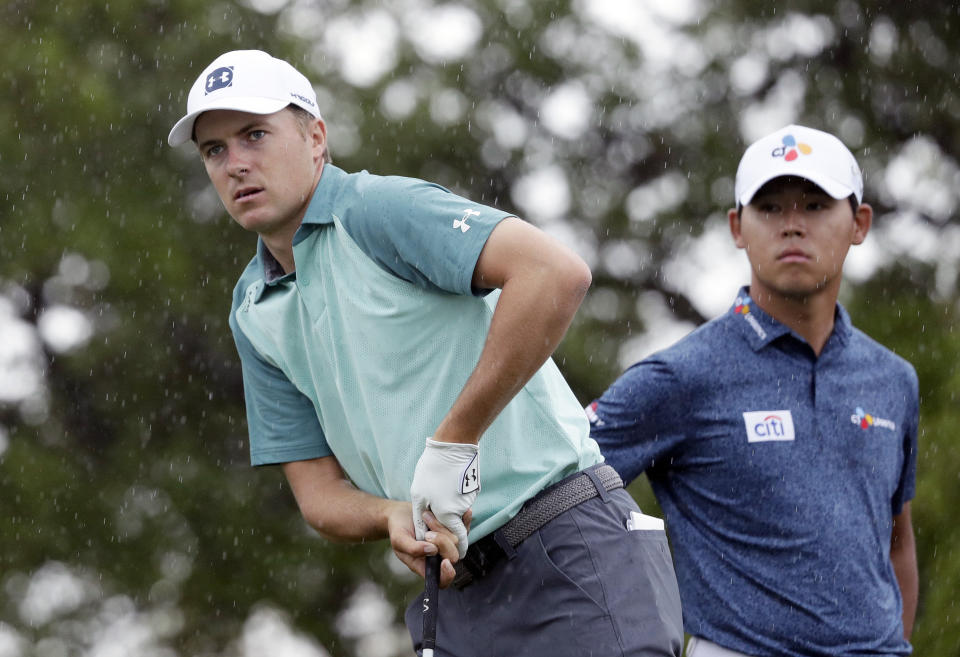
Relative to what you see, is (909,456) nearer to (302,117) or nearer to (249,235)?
(302,117)

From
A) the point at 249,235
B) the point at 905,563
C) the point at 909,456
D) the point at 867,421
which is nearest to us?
the point at 867,421

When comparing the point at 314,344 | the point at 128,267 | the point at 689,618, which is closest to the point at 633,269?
the point at 128,267

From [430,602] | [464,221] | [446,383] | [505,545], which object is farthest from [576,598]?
[464,221]

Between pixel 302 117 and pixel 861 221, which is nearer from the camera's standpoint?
pixel 302 117

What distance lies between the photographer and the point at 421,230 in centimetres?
284

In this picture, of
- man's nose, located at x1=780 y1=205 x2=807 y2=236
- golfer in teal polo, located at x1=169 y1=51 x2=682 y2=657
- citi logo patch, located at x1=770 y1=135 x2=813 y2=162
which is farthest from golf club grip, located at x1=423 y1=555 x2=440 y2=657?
citi logo patch, located at x1=770 y1=135 x2=813 y2=162

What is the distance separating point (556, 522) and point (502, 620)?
9.6 inches

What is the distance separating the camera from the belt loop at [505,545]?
116 inches

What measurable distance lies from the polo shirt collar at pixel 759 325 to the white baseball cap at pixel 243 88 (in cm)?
141

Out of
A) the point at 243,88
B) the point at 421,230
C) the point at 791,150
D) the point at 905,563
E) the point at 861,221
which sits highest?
the point at 243,88

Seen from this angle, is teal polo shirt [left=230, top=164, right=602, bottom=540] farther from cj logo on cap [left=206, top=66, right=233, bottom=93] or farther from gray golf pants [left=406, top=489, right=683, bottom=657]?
cj logo on cap [left=206, top=66, right=233, bottom=93]

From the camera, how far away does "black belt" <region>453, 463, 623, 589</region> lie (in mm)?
2959

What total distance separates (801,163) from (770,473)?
0.90m

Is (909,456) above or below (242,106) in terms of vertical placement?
below
